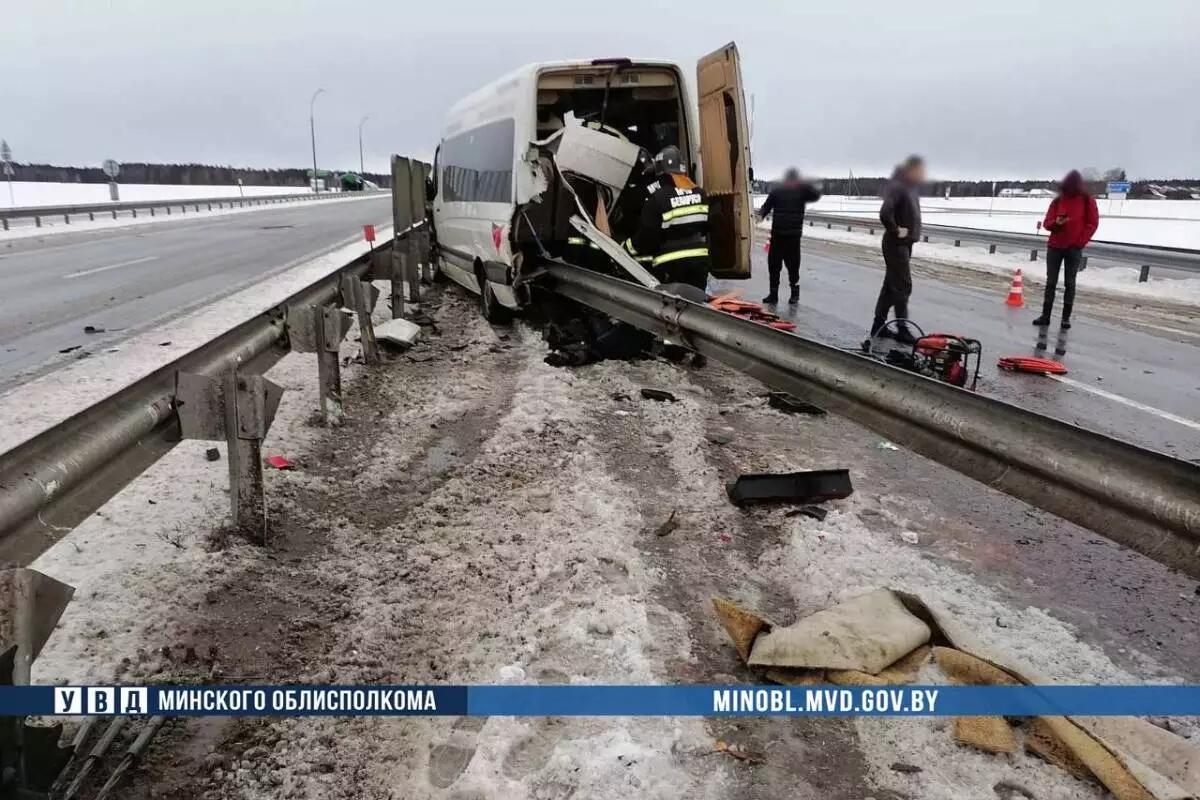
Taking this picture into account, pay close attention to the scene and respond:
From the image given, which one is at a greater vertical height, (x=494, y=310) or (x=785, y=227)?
(x=785, y=227)

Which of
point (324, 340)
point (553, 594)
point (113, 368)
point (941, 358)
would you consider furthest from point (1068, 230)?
point (113, 368)

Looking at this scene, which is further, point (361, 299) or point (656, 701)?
point (361, 299)

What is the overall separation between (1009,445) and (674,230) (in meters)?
4.77

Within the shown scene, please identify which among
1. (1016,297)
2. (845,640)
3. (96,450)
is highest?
(96,450)

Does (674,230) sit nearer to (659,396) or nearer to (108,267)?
(659,396)

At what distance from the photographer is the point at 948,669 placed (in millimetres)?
2664

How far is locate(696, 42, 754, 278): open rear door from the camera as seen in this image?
7348 mm

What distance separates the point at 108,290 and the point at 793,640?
12.6 meters

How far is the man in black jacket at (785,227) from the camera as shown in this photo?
10.2 metres

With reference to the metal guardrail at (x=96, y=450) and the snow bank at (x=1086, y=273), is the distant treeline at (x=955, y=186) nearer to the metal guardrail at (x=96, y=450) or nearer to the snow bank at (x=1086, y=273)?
the snow bank at (x=1086, y=273)

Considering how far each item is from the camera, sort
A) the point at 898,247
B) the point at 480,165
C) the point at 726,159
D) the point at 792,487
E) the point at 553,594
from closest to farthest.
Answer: the point at 553,594 → the point at 792,487 → the point at 726,159 → the point at 898,247 → the point at 480,165

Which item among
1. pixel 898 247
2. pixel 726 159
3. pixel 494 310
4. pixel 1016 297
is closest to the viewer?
pixel 726 159

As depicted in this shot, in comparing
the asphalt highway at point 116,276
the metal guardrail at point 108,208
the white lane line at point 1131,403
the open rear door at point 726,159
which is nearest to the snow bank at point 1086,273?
the white lane line at point 1131,403

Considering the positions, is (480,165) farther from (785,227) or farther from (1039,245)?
(1039,245)
